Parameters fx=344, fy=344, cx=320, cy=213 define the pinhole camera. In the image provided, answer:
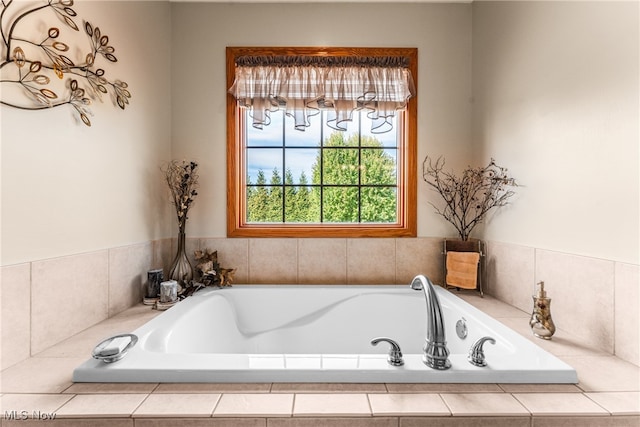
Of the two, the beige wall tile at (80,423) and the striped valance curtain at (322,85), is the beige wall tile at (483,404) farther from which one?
the striped valance curtain at (322,85)

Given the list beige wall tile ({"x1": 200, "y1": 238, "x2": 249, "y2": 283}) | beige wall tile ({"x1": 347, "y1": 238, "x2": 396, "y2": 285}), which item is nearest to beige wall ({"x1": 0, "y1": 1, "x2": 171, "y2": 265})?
beige wall tile ({"x1": 200, "y1": 238, "x2": 249, "y2": 283})

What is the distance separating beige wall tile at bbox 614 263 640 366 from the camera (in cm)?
115

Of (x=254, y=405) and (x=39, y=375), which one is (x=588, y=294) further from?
(x=39, y=375)

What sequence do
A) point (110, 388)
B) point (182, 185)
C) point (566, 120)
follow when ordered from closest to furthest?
point (110, 388)
point (566, 120)
point (182, 185)

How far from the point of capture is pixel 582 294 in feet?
4.49

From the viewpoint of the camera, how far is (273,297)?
202cm

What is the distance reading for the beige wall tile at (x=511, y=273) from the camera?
1701 millimetres

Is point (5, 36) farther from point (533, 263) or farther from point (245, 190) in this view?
point (533, 263)

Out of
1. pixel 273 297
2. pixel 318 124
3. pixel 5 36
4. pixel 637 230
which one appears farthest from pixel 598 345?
pixel 5 36

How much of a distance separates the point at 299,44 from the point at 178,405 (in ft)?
6.83

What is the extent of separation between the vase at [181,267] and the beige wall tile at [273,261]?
382mm
